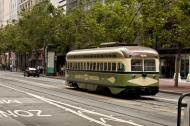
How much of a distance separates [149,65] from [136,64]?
84 centimetres

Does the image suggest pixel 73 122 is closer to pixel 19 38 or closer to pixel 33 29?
pixel 33 29

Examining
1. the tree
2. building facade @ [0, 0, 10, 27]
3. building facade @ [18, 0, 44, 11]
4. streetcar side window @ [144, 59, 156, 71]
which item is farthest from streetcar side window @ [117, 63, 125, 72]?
building facade @ [0, 0, 10, 27]

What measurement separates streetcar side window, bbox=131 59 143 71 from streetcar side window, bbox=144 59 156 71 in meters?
0.29

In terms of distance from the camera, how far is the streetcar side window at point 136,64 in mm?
27812

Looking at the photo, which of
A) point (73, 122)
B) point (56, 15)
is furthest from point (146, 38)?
point (73, 122)

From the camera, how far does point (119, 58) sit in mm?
28219

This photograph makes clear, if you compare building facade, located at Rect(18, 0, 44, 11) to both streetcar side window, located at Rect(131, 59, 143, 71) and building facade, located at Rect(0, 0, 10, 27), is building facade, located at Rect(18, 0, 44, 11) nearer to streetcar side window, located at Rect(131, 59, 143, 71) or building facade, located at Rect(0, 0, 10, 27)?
building facade, located at Rect(0, 0, 10, 27)

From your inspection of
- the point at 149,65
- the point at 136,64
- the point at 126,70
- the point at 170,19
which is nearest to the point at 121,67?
the point at 126,70

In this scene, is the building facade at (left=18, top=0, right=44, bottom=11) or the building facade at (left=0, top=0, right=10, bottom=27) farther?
the building facade at (left=0, top=0, right=10, bottom=27)

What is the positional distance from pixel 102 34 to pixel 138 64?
24.5 m

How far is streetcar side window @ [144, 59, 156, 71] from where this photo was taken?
92.3ft

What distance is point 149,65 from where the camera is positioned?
92.9ft

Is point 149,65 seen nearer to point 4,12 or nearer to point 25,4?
point 25,4

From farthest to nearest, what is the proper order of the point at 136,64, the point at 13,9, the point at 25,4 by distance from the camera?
the point at 13,9
the point at 25,4
the point at 136,64
